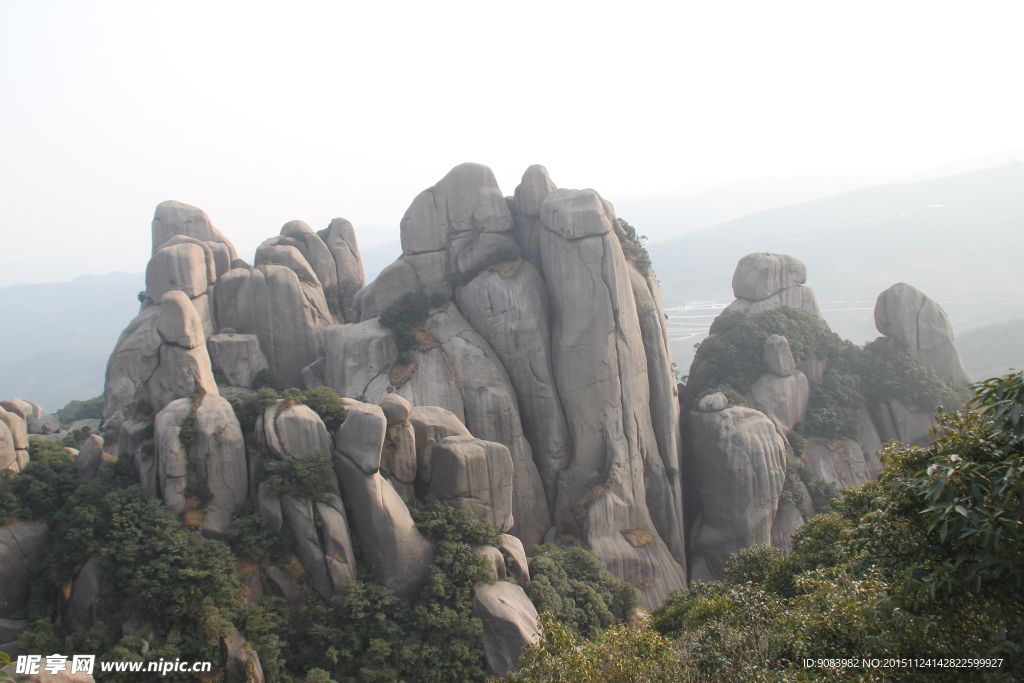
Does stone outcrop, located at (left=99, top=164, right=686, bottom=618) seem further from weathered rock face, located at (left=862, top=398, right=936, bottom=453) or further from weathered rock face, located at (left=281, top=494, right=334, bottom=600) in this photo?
weathered rock face, located at (left=862, top=398, right=936, bottom=453)

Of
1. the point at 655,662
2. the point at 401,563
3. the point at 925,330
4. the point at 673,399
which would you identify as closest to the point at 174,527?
the point at 401,563

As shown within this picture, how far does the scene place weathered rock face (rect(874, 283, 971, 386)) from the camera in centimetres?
3775

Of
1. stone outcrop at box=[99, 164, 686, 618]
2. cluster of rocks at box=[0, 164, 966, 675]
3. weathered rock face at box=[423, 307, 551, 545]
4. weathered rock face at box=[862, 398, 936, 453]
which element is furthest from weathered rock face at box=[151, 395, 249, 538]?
weathered rock face at box=[862, 398, 936, 453]

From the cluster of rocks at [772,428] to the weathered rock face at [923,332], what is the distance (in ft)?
0.21

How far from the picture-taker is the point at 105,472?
795 inches

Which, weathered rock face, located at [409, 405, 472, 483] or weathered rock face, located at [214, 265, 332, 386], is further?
weathered rock face, located at [214, 265, 332, 386]

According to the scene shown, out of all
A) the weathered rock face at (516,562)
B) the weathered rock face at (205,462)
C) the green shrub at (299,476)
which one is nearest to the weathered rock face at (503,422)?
the weathered rock face at (516,562)

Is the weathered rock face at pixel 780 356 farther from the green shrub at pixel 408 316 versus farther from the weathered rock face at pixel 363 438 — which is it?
the weathered rock face at pixel 363 438

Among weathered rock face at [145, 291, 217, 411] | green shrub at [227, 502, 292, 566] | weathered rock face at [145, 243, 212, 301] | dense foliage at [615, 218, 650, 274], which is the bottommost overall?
green shrub at [227, 502, 292, 566]

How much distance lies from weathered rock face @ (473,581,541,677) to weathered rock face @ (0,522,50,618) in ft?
45.9

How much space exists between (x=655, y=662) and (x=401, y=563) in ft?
33.9

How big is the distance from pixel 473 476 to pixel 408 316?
1225 cm

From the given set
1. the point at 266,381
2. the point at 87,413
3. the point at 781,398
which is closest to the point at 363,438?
the point at 266,381

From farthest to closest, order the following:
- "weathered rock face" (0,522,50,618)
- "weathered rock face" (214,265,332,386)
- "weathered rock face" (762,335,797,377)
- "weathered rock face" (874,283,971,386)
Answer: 1. "weathered rock face" (874,283,971,386)
2. "weathered rock face" (762,335,797,377)
3. "weathered rock face" (214,265,332,386)
4. "weathered rock face" (0,522,50,618)
